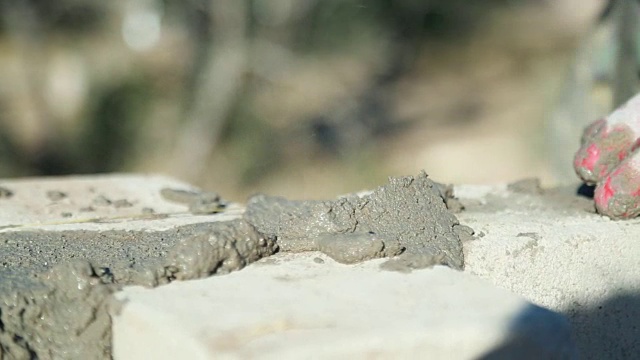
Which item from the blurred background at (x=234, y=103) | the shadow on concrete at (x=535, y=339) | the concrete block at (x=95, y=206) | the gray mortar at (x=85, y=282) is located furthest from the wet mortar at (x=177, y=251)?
the blurred background at (x=234, y=103)

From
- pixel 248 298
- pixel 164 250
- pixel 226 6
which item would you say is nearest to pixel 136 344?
pixel 248 298

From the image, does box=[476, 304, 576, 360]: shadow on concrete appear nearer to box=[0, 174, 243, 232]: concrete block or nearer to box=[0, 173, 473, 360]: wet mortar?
box=[0, 173, 473, 360]: wet mortar

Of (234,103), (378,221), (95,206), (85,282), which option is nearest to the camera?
(85,282)

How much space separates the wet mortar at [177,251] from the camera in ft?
5.36

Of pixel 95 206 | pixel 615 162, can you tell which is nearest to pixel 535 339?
pixel 615 162

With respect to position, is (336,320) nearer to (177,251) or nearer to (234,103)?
(177,251)

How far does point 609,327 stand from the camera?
1.98 m

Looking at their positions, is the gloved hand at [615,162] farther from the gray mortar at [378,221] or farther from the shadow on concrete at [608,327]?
the gray mortar at [378,221]

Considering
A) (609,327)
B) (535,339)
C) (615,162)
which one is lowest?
(609,327)

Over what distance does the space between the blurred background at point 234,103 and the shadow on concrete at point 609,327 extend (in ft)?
13.8

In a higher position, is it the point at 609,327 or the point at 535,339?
the point at 535,339

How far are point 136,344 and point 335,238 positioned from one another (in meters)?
0.47

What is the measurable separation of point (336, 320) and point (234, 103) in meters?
5.28

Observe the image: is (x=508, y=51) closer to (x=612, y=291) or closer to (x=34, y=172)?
(x=34, y=172)
